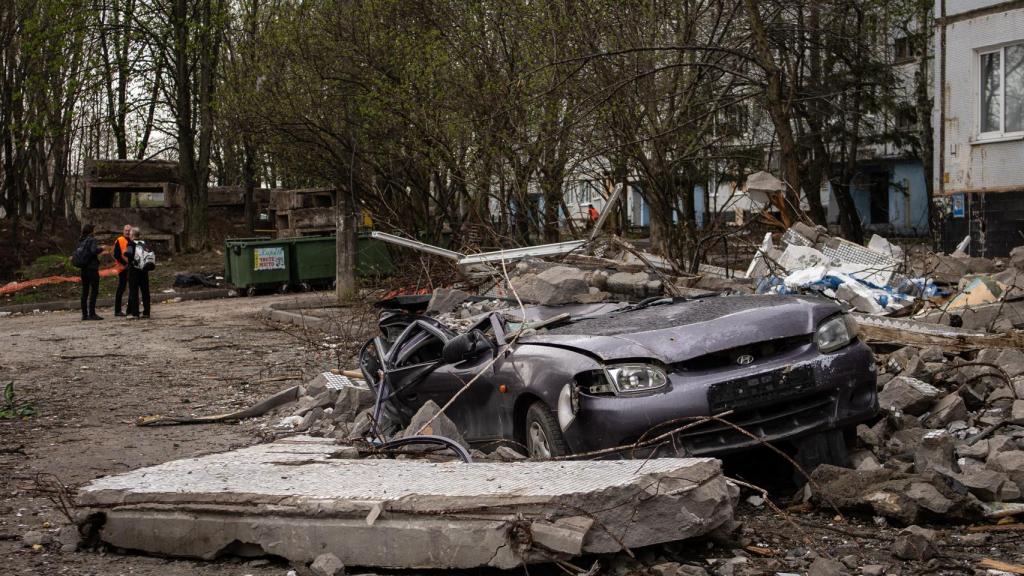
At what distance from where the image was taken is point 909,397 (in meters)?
7.13

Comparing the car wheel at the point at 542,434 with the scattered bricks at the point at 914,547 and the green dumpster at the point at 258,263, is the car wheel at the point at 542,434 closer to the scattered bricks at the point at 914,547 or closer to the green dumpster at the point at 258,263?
the scattered bricks at the point at 914,547

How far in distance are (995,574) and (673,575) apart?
4.18 ft

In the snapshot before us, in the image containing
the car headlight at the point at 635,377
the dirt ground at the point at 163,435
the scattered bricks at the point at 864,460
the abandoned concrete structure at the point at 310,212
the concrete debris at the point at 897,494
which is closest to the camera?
the dirt ground at the point at 163,435

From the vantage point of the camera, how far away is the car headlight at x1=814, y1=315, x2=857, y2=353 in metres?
5.88

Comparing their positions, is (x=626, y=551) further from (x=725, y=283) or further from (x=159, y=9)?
(x=159, y=9)

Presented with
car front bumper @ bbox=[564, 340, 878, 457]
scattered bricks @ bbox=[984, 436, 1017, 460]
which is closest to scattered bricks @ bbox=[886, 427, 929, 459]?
scattered bricks @ bbox=[984, 436, 1017, 460]

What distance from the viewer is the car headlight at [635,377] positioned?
543cm

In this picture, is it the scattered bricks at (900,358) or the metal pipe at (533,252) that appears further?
the metal pipe at (533,252)

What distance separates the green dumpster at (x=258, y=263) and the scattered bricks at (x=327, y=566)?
22985 mm

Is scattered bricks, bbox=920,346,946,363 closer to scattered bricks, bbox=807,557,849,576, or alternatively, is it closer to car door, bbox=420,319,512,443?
car door, bbox=420,319,512,443

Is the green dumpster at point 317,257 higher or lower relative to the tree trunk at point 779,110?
lower

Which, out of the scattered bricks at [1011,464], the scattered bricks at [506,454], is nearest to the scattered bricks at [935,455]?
the scattered bricks at [1011,464]

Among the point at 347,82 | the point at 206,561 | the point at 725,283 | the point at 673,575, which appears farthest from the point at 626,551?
the point at 347,82

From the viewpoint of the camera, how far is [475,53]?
1817cm
